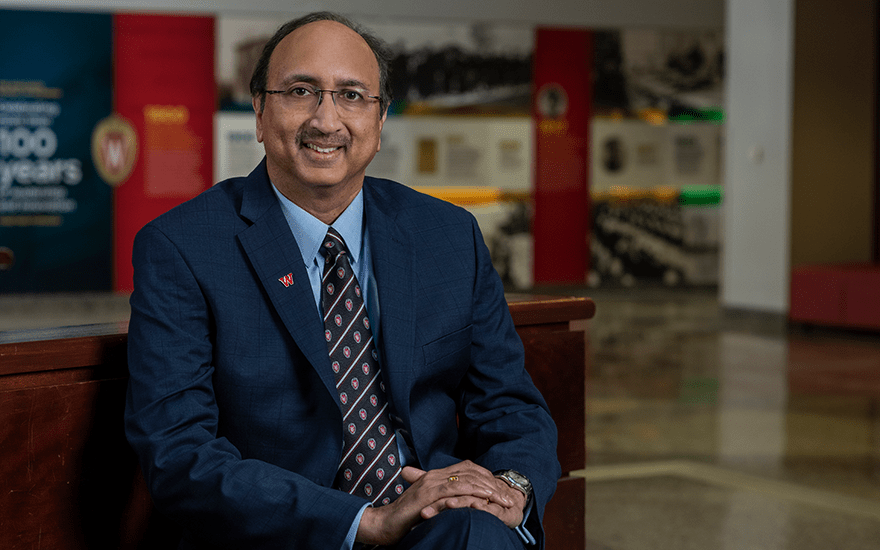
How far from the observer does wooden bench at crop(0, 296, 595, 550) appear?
1.58 m

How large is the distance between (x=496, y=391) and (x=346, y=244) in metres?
0.39

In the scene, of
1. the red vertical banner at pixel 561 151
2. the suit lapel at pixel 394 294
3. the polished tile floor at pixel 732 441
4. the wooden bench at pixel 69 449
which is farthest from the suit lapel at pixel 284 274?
the red vertical banner at pixel 561 151

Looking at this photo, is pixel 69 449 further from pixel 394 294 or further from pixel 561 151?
pixel 561 151

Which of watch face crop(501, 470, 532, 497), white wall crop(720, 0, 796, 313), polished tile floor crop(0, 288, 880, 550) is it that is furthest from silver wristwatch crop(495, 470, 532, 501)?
white wall crop(720, 0, 796, 313)

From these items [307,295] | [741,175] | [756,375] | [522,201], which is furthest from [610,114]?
[307,295]

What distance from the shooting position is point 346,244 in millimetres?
1749

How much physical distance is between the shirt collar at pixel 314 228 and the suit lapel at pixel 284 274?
A: 0.04 metres

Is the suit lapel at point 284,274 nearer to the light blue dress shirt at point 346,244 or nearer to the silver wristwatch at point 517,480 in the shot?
the light blue dress shirt at point 346,244

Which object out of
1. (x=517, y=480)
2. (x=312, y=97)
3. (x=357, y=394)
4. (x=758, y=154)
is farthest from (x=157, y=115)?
(x=517, y=480)

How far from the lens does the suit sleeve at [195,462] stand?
4.90 feet

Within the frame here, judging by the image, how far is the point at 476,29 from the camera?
11.2 m

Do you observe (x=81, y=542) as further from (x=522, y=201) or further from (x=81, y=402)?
(x=522, y=201)

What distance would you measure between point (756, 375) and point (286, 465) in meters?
5.60

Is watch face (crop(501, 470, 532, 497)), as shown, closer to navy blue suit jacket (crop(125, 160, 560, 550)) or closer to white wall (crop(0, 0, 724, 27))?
navy blue suit jacket (crop(125, 160, 560, 550))
